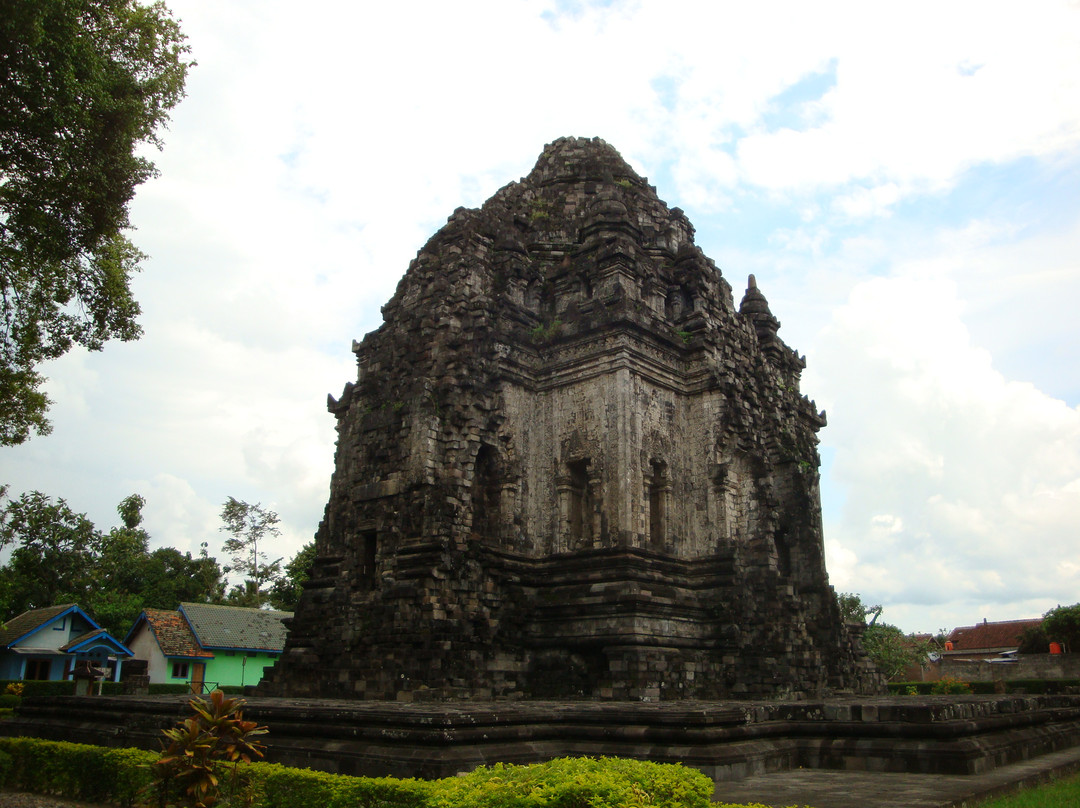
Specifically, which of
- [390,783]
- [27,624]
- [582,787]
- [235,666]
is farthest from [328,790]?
[27,624]

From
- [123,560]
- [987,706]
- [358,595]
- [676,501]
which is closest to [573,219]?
[676,501]

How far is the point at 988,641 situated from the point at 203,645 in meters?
50.3

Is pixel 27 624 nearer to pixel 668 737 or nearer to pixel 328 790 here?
pixel 328 790

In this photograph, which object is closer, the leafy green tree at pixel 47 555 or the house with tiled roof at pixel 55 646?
the house with tiled roof at pixel 55 646

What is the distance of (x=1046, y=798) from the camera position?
24.4ft

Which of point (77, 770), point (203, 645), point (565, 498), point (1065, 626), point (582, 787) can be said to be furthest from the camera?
point (1065, 626)

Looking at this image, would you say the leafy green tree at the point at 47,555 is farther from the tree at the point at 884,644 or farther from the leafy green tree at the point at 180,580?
the tree at the point at 884,644

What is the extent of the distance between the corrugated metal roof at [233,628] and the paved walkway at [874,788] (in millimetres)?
27610

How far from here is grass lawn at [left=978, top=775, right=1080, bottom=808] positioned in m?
6.93

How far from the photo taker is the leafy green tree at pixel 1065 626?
127 feet

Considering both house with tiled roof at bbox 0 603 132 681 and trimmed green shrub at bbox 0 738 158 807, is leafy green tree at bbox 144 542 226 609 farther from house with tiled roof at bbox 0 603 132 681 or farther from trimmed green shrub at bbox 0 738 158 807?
trimmed green shrub at bbox 0 738 158 807

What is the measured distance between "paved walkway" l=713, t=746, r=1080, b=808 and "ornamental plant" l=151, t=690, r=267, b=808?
14.7 ft

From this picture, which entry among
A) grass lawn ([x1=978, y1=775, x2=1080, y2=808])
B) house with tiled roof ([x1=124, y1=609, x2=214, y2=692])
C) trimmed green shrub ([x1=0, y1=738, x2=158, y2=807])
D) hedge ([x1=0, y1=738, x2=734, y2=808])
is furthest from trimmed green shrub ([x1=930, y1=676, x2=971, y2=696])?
house with tiled roof ([x1=124, y1=609, x2=214, y2=692])

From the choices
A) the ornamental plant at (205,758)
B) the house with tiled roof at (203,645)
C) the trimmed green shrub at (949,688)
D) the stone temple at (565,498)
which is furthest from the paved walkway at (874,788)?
the house with tiled roof at (203,645)
